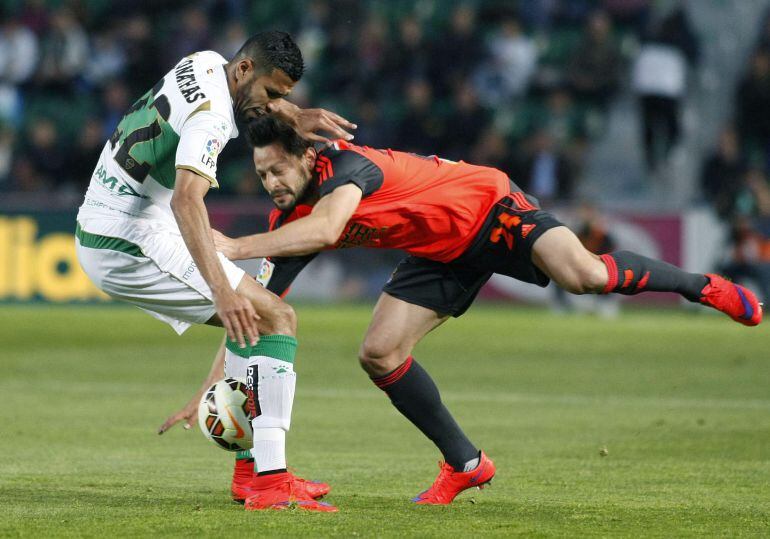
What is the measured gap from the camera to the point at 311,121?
6098 millimetres

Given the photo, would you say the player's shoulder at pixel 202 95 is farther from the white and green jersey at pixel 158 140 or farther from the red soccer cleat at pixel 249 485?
the red soccer cleat at pixel 249 485

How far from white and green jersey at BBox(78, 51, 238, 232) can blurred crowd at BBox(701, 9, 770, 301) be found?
12.5 metres

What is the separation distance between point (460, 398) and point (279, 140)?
4.66 m

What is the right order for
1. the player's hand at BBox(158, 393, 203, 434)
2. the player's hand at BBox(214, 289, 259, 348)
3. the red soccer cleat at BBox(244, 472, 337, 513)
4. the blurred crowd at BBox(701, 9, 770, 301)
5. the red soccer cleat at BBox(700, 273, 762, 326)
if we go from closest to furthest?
→ the player's hand at BBox(214, 289, 259, 348) < the red soccer cleat at BBox(244, 472, 337, 513) < the player's hand at BBox(158, 393, 203, 434) < the red soccer cleat at BBox(700, 273, 762, 326) < the blurred crowd at BBox(701, 9, 770, 301)

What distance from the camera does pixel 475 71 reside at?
19.9m

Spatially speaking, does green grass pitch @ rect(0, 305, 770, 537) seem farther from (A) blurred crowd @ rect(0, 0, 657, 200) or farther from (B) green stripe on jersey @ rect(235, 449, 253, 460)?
(A) blurred crowd @ rect(0, 0, 657, 200)

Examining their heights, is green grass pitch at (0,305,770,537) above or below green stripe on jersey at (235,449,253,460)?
below

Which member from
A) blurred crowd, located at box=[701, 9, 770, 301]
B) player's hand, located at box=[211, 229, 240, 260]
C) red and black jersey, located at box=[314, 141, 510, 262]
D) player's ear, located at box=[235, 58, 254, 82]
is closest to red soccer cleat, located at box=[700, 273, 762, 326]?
red and black jersey, located at box=[314, 141, 510, 262]

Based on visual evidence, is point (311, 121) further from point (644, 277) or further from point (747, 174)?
point (747, 174)

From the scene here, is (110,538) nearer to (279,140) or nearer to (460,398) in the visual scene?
(279,140)

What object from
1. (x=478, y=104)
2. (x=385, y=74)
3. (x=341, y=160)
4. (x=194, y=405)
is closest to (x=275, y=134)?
(x=341, y=160)

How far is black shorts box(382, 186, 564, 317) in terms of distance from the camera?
246 inches

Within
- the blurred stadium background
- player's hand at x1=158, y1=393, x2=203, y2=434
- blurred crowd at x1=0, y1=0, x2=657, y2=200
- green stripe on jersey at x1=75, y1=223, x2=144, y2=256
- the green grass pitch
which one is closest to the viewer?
the green grass pitch

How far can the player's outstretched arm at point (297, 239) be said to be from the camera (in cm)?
562
